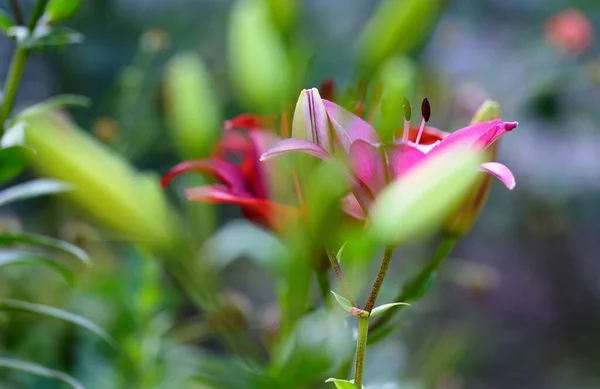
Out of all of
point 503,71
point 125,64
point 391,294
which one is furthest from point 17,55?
point 503,71

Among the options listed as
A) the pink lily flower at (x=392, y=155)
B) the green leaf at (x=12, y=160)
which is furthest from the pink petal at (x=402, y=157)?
the green leaf at (x=12, y=160)

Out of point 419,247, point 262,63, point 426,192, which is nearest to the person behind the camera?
point 426,192

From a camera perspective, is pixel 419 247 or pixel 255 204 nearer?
pixel 255 204

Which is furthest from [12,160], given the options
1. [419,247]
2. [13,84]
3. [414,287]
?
[419,247]

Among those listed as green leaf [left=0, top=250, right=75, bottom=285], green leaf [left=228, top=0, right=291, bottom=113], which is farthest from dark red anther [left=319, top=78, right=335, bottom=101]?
green leaf [left=0, top=250, right=75, bottom=285]

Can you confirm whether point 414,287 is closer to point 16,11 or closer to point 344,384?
point 344,384

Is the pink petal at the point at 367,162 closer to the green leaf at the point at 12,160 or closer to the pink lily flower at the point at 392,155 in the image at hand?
the pink lily flower at the point at 392,155

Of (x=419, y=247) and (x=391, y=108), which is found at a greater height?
(x=391, y=108)
